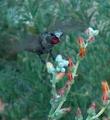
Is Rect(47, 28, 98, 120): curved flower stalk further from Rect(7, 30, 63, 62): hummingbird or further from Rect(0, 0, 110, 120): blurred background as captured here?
Rect(7, 30, 63, 62): hummingbird

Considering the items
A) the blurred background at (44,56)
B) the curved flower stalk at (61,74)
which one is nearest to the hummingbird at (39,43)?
the blurred background at (44,56)

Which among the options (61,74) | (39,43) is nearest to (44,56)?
(39,43)

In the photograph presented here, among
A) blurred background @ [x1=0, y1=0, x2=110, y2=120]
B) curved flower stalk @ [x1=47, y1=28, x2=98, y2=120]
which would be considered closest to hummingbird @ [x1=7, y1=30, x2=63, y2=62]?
blurred background @ [x1=0, y1=0, x2=110, y2=120]

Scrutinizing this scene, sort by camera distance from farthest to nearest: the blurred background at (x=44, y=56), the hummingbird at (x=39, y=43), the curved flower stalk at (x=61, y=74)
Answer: the hummingbird at (x=39, y=43)
the blurred background at (x=44, y=56)
the curved flower stalk at (x=61, y=74)

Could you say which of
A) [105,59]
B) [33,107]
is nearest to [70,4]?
[105,59]

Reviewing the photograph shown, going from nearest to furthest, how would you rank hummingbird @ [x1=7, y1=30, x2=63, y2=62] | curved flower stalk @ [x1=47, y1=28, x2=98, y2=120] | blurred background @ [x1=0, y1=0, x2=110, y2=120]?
1. curved flower stalk @ [x1=47, y1=28, x2=98, y2=120]
2. blurred background @ [x1=0, y1=0, x2=110, y2=120]
3. hummingbird @ [x1=7, y1=30, x2=63, y2=62]

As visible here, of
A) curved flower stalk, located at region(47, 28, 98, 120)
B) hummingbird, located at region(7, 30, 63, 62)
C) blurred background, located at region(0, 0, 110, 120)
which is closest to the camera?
curved flower stalk, located at region(47, 28, 98, 120)

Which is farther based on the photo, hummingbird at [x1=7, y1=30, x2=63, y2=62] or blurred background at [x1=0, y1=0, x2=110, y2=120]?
hummingbird at [x1=7, y1=30, x2=63, y2=62]

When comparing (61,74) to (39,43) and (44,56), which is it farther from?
(39,43)

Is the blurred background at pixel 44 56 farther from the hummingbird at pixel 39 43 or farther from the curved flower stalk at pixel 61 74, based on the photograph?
Answer: the curved flower stalk at pixel 61 74

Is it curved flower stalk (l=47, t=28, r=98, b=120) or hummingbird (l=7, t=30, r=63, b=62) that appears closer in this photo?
curved flower stalk (l=47, t=28, r=98, b=120)
